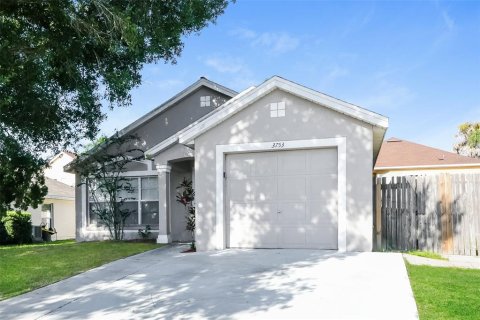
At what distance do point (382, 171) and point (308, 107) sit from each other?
1102cm

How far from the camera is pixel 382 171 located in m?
19.9

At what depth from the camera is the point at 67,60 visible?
37.7 feet

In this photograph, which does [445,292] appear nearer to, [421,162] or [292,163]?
[292,163]

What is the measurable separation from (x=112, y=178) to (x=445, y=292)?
465 inches

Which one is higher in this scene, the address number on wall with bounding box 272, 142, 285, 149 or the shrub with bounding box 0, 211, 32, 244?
the address number on wall with bounding box 272, 142, 285, 149

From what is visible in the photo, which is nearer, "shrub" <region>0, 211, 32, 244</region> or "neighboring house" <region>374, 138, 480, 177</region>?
"neighboring house" <region>374, 138, 480, 177</region>

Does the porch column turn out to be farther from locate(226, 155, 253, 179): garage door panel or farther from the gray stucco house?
locate(226, 155, 253, 179): garage door panel

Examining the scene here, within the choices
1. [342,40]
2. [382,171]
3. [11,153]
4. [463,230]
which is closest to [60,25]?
[11,153]

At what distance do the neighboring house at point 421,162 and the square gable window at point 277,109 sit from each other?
1045cm

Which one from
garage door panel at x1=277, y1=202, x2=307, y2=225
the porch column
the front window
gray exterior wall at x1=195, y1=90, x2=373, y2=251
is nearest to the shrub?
the front window

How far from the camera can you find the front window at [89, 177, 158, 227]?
50.5 ft

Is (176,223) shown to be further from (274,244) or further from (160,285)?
(160,285)

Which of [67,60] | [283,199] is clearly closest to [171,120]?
[67,60]

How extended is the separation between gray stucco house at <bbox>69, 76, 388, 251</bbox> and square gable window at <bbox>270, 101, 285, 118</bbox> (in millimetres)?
26
